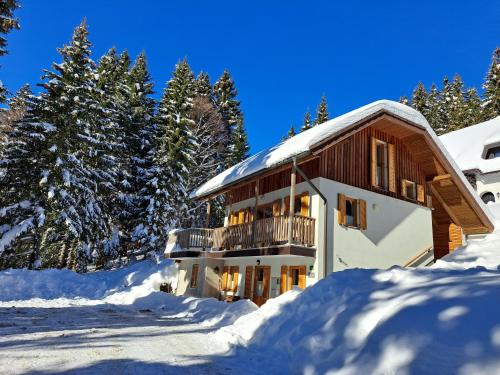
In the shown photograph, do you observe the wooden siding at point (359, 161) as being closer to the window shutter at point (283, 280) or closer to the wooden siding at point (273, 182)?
the wooden siding at point (273, 182)

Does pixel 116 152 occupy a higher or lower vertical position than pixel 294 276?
higher

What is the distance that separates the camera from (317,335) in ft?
21.9

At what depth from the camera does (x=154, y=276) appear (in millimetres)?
23188

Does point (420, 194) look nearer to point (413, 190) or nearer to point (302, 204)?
point (413, 190)

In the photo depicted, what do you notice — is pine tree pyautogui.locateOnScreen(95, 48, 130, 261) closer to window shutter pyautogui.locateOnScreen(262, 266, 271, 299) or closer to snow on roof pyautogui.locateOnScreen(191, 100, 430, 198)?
snow on roof pyautogui.locateOnScreen(191, 100, 430, 198)

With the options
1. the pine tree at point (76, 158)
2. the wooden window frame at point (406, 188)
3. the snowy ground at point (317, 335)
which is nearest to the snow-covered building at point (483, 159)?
the wooden window frame at point (406, 188)

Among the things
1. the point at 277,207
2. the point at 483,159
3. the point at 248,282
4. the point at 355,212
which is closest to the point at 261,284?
the point at 248,282

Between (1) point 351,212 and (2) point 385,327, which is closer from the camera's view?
(2) point 385,327

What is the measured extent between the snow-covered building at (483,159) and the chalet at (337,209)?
1143cm

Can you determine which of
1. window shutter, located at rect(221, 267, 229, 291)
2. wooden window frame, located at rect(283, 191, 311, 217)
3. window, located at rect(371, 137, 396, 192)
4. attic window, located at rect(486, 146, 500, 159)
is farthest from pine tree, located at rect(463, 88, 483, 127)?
window shutter, located at rect(221, 267, 229, 291)

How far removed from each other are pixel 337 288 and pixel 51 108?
22.2m

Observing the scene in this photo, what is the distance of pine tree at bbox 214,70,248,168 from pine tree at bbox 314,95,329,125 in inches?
411

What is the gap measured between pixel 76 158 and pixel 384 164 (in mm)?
18549

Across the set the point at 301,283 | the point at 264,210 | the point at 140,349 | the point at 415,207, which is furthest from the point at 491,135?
the point at 140,349
